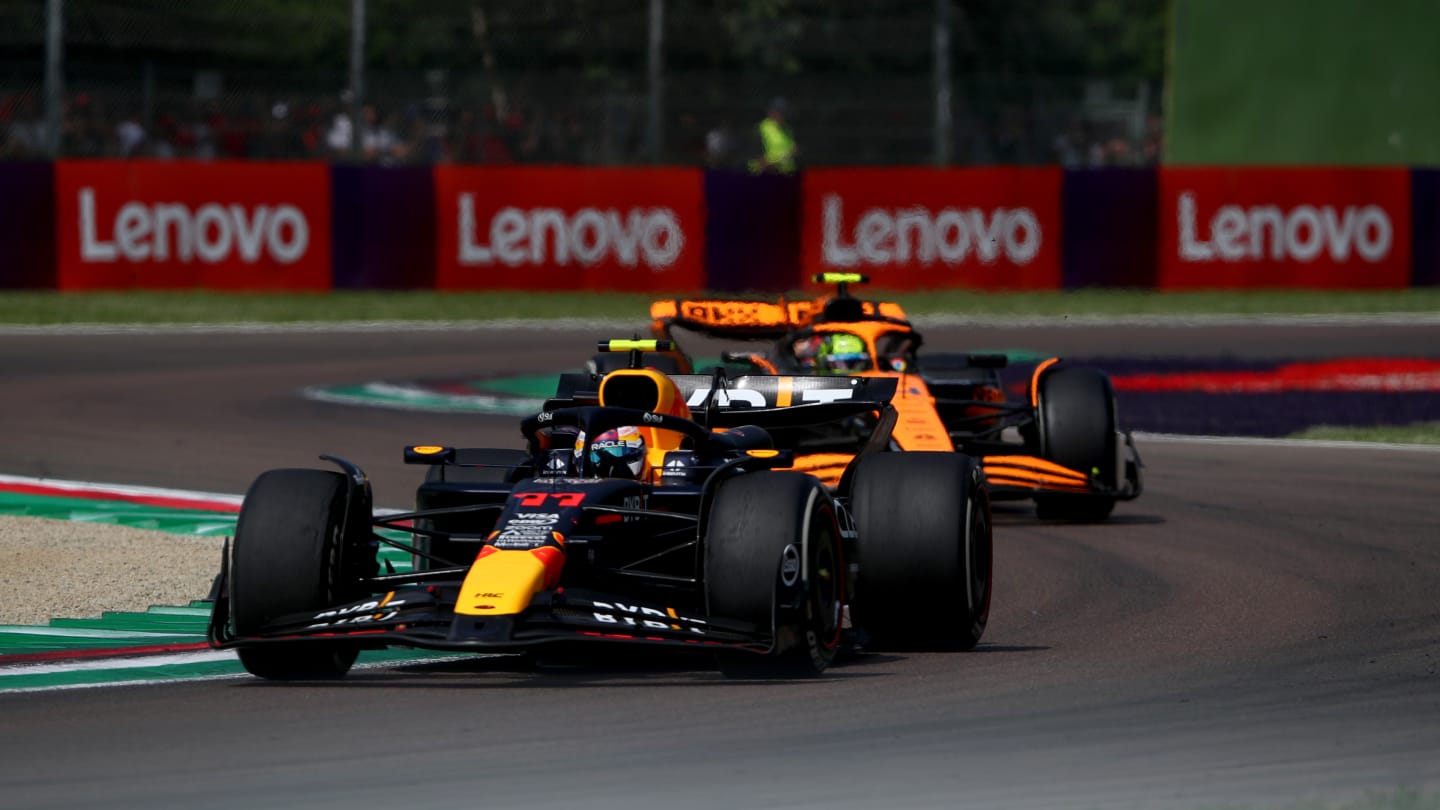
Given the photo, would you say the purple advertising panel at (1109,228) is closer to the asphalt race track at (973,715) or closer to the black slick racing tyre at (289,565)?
the asphalt race track at (973,715)

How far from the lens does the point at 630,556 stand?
28.0ft

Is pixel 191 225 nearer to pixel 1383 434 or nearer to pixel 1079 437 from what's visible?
pixel 1383 434

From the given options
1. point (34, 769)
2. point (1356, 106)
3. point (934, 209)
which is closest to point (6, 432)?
point (34, 769)

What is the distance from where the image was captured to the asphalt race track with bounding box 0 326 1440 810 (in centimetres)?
620

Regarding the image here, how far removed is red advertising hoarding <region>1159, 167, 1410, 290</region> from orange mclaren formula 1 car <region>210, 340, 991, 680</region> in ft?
65.7

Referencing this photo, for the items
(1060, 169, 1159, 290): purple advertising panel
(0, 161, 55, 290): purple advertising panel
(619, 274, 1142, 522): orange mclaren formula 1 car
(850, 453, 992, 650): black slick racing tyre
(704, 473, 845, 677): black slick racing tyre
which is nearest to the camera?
(704, 473, 845, 677): black slick racing tyre

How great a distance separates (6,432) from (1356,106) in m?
20.4

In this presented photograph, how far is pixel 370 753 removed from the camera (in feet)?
21.8

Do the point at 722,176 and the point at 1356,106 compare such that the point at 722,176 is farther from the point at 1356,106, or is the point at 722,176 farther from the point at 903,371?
the point at 903,371

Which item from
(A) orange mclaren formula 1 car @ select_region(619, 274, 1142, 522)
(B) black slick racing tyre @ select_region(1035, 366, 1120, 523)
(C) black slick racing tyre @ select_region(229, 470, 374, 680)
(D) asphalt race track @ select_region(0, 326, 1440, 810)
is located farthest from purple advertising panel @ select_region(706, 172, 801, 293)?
(C) black slick racing tyre @ select_region(229, 470, 374, 680)

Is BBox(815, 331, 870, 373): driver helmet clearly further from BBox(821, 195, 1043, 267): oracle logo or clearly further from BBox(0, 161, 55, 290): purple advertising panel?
BBox(0, 161, 55, 290): purple advertising panel

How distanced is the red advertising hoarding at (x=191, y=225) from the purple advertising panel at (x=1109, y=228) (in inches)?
328

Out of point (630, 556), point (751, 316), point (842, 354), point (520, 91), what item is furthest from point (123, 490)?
point (520, 91)

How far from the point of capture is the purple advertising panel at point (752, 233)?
90.5ft
